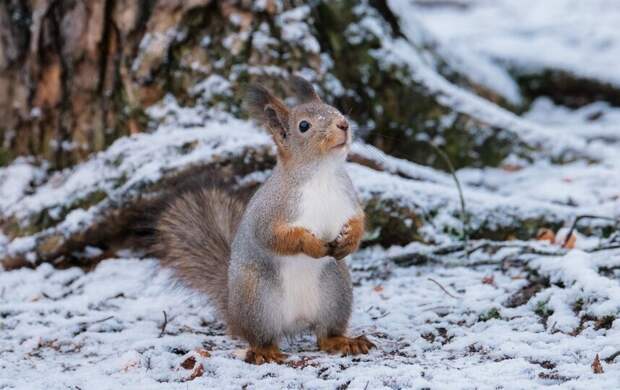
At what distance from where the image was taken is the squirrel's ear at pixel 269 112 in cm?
254

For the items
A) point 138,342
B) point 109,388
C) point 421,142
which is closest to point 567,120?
point 421,142

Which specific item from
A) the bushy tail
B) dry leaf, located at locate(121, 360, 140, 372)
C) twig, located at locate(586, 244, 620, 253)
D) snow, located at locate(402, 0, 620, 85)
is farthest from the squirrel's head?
snow, located at locate(402, 0, 620, 85)

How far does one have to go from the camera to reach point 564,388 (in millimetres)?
2002

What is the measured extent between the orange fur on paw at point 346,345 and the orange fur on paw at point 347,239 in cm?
24

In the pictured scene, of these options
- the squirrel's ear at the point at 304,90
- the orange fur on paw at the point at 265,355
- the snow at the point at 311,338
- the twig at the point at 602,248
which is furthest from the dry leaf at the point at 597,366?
the squirrel's ear at the point at 304,90

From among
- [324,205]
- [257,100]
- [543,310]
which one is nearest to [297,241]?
[324,205]

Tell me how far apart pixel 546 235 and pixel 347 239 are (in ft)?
3.97

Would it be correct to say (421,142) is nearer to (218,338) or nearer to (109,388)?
(218,338)

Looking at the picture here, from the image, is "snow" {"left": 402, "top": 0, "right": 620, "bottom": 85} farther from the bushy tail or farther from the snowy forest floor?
the bushy tail

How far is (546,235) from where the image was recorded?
338cm

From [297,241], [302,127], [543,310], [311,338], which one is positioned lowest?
[311,338]

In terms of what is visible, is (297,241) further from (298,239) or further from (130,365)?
(130,365)

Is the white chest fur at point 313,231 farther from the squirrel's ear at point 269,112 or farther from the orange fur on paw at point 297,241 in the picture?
the squirrel's ear at point 269,112

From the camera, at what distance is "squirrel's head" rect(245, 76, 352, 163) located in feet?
7.97
